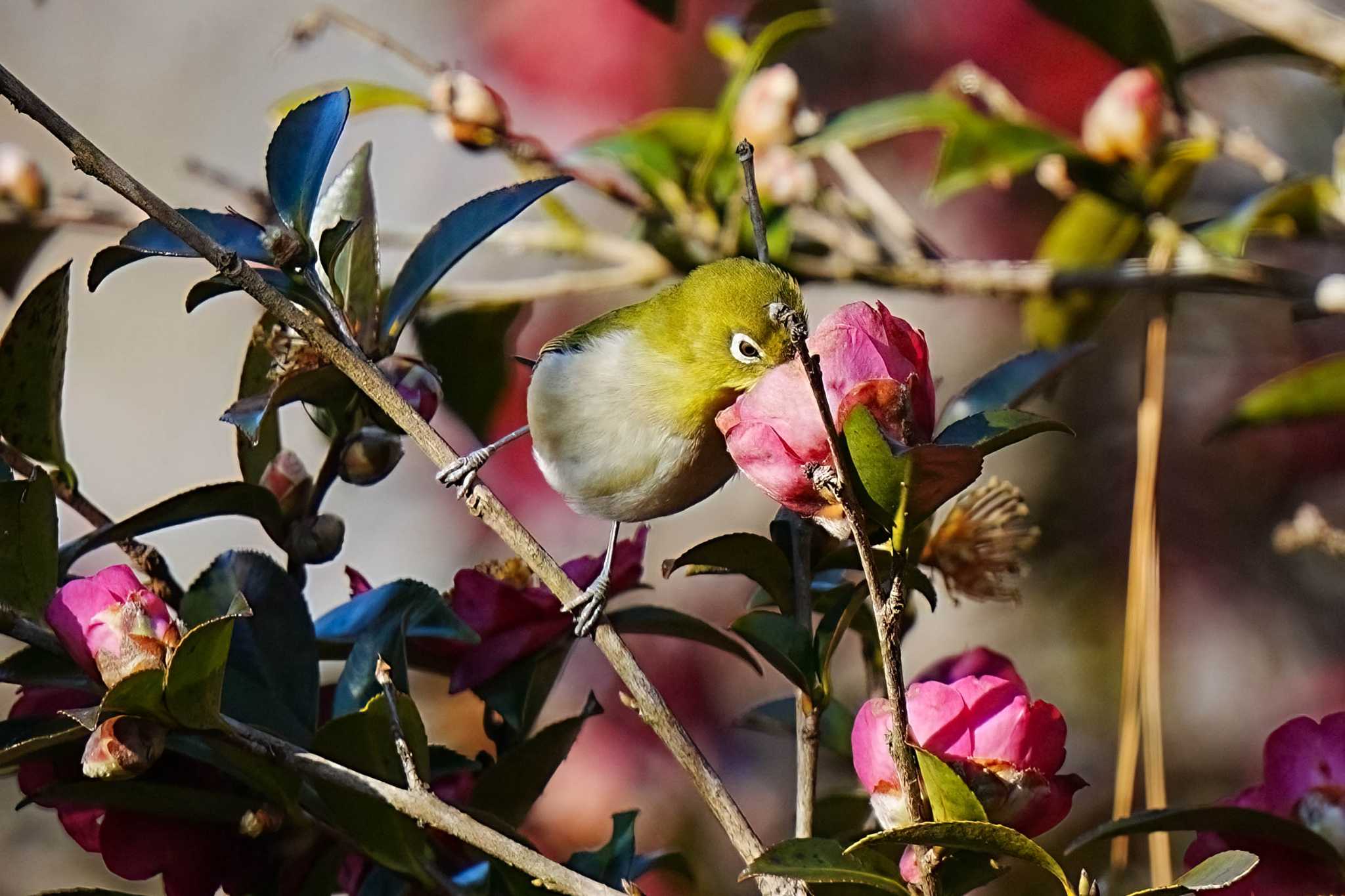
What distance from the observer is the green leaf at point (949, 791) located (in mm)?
593

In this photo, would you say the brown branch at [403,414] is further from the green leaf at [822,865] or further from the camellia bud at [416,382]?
the camellia bud at [416,382]

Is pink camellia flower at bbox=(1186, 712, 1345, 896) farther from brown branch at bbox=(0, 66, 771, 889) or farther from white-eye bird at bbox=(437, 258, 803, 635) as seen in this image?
white-eye bird at bbox=(437, 258, 803, 635)

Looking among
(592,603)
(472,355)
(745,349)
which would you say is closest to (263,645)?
(592,603)

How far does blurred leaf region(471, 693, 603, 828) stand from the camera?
814 millimetres

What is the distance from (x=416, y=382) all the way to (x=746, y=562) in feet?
0.93

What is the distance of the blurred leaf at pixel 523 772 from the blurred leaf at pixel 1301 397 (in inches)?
30.1

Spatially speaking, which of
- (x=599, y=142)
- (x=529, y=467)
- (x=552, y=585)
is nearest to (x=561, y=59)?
(x=529, y=467)

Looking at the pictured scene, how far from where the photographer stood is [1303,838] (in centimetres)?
73

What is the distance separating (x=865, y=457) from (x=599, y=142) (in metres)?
0.92

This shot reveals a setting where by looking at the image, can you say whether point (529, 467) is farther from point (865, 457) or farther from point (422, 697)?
point (865, 457)

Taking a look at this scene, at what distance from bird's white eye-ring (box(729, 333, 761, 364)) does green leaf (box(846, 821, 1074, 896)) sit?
462 mm

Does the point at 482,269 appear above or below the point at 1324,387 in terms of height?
above

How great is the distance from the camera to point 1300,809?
76cm

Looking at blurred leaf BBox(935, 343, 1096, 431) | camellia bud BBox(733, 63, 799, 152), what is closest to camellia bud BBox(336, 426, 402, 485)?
blurred leaf BBox(935, 343, 1096, 431)
